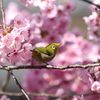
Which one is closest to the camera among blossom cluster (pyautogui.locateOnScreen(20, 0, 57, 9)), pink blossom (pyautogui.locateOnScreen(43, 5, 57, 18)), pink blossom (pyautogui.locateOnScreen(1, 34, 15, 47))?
pink blossom (pyautogui.locateOnScreen(1, 34, 15, 47))

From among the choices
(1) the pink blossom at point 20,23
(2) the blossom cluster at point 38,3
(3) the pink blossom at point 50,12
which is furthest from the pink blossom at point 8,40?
(3) the pink blossom at point 50,12

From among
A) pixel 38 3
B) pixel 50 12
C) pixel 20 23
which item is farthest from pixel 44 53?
pixel 50 12

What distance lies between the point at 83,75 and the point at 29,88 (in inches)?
64.6

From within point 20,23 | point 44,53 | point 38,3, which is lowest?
point 44,53

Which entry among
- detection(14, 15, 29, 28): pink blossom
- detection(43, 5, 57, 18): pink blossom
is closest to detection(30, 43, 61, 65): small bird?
detection(14, 15, 29, 28): pink blossom

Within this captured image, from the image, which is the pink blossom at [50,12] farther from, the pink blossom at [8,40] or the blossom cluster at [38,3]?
the pink blossom at [8,40]

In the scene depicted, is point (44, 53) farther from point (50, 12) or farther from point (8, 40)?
point (50, 12)

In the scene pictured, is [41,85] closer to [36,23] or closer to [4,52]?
[36,23]

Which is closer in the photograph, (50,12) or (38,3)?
(38,3)

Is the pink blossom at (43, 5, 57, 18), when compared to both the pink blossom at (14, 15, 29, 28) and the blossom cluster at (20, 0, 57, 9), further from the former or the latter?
the pink blossom at (14, 15, 29, 28)

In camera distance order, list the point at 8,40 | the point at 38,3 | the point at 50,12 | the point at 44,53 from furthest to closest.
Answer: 1. the point at 50,12
2. the point at 38,3
3. the point at 44,53
4. the point at 8,40

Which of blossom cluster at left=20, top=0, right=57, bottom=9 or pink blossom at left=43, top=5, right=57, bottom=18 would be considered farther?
pink blossom at left=43, top=5, right=57, bottom=18

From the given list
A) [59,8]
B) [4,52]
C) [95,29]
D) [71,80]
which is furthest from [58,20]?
[4,52]

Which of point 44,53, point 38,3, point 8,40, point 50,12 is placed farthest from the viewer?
point 50,12
